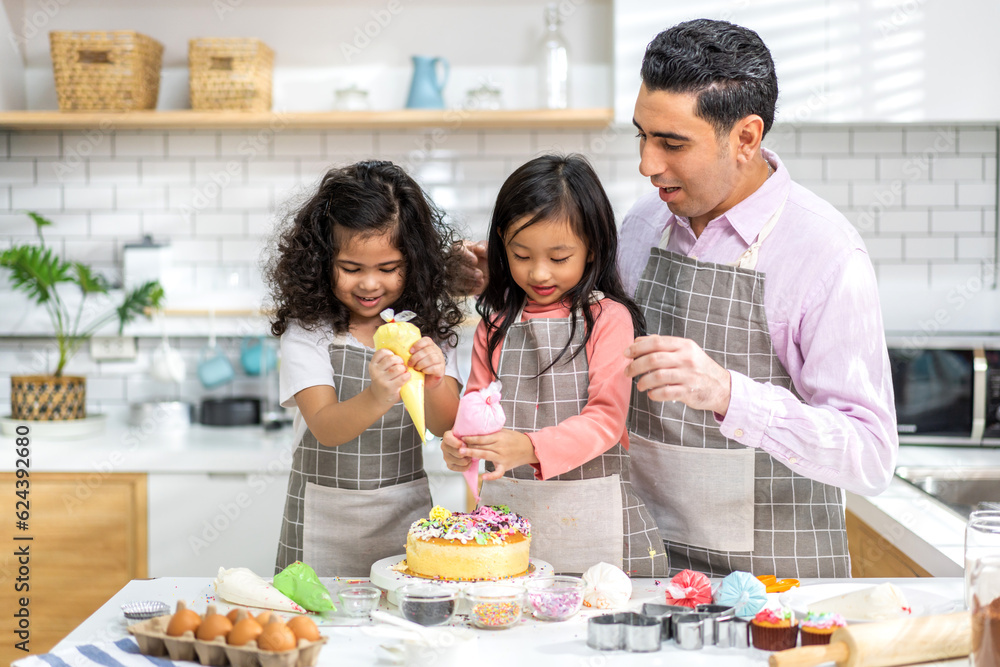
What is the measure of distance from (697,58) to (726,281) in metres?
0.38

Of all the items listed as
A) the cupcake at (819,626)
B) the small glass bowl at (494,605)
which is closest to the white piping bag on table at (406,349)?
the small glass bowl at (494,605)

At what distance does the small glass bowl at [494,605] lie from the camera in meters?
1.19

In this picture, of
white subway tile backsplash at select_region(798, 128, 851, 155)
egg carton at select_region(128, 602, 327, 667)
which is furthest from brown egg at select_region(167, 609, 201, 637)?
white subway tile backsplash at select_region(798, 128, 851, 155)

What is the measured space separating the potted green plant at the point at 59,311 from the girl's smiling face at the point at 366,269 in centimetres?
165

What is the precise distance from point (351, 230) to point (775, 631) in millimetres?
975

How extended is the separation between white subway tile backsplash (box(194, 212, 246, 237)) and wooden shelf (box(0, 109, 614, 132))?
36 cm

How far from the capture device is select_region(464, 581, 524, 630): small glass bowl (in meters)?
1.19

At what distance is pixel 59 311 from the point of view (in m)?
3.09

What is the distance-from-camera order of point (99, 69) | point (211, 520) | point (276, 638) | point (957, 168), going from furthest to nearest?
point (957, 168) → point (99, 69) → point (211, 520) → point (276, 638)

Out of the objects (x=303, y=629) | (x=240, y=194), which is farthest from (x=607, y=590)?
(x=240, y=194)

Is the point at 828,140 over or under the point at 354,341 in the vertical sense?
over

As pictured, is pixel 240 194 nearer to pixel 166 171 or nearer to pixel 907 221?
pixel 166 171

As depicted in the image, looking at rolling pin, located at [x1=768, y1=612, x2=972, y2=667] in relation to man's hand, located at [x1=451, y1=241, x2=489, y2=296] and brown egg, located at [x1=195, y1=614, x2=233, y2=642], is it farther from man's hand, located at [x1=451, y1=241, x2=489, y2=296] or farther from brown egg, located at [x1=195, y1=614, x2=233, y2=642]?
man's hand, located at [x1=451, y1=241, x2=489, y2=296]

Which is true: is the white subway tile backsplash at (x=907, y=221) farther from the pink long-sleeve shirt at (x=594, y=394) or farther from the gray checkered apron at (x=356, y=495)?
the gray checkered apron at (x=356, y=495)
